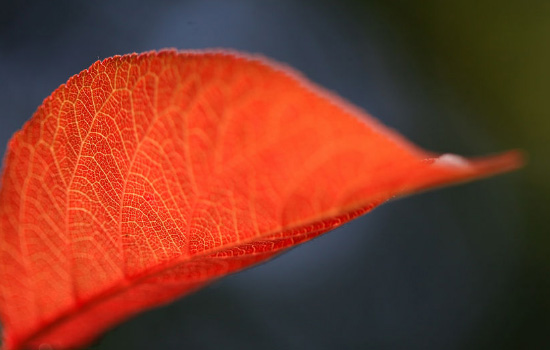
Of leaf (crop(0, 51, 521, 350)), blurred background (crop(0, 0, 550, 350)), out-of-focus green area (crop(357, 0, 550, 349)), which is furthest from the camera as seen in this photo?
blurred background (crop(0, 0, 550, 350))

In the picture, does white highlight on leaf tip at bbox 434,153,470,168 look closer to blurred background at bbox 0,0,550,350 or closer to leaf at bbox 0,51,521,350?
leaf at bbox 0,51,521,350

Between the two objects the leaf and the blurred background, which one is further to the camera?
the blurred background

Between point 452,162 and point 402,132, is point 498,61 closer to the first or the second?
point 402,132

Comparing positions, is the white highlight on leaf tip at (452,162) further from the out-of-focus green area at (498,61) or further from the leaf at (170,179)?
the out-of-focus green area at (498,61)

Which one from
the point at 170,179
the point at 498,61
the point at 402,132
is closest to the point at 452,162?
the point at 170,179

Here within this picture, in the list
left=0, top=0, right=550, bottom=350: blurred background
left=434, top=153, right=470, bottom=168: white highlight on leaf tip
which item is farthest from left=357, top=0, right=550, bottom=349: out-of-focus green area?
left=434, top=153, right=470, bottom=168: white highlight on leaf tip

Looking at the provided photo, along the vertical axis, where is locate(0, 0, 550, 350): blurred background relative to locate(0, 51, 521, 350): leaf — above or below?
above

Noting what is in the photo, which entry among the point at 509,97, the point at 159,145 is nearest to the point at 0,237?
the point at 159,145

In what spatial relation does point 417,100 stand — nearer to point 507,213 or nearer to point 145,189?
point 507,213
